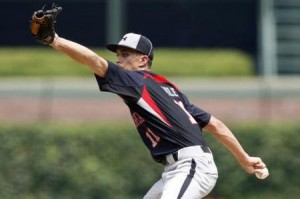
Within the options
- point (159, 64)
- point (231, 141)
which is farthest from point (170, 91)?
point (159, 64)

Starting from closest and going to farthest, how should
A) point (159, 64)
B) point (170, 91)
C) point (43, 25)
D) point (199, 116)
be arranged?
1. point (43, 25)
2. point (170, 91)
3. point (199, 116)
4. point (159, 64)

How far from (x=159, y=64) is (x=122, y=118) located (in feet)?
9.09

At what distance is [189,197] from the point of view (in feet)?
31.4

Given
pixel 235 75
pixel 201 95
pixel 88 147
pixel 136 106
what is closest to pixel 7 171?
pixel 88 147

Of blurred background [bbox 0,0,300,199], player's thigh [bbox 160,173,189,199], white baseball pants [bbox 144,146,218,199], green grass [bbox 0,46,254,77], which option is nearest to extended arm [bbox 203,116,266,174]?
white baseball pants [bbox 144,146,218,199]

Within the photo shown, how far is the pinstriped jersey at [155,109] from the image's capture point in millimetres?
9414

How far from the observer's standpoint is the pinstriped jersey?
9.41 meters

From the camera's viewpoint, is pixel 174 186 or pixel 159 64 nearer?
pixel 174 186

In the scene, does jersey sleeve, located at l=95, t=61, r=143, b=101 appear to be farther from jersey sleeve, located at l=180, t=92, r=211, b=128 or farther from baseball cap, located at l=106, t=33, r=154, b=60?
jersey sleeve, located at l=180, t=92, r=211, b=128

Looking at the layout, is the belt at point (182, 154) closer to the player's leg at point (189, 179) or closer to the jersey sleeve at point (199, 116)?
the player's leg at point (189, 179)

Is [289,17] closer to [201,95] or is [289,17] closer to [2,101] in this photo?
[201,95]

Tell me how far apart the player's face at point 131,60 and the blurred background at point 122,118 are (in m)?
7.16

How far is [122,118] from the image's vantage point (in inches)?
719

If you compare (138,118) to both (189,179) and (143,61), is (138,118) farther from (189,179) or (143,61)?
(189,179)
